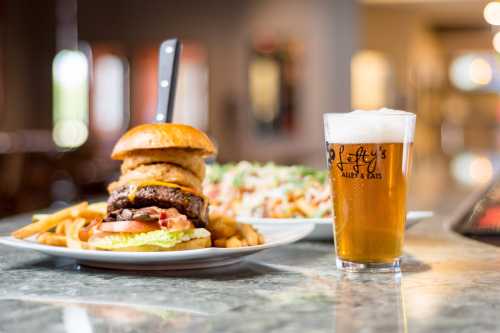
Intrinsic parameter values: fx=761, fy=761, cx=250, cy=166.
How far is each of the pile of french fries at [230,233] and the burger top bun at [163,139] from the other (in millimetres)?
131

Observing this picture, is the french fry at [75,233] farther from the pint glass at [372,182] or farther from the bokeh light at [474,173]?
the bokeh light at [474,173]

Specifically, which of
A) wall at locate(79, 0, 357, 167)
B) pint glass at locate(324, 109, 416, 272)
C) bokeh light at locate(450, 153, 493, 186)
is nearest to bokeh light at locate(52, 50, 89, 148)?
wall at locate(79, 0, 357, 167)

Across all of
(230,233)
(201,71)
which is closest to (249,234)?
(230,233)

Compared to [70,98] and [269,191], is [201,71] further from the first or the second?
[269,191]

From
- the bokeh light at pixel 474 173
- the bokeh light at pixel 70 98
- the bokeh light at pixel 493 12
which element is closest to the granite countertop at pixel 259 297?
the bokeh light at pixel 474 173

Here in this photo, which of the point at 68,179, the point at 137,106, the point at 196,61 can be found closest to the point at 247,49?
the point at 196,61

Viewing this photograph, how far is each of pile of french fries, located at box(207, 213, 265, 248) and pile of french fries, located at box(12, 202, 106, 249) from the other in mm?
186

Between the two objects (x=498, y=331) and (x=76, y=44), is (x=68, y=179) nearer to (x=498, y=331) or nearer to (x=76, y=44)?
(x=76, y=44)

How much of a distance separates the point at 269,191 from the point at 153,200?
1.83ft

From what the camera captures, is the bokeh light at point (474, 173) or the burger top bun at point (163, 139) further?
the bokeh light at point (474, 173)

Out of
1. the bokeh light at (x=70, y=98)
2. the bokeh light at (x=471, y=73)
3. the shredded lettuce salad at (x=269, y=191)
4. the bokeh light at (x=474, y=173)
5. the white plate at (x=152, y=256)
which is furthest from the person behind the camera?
the bokeh light at (x=471, y=73)

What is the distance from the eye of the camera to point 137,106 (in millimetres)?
9898

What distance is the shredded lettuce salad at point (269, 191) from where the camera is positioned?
1632mm

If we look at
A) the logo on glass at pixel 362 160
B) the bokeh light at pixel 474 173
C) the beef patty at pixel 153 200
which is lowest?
the bokeh light at pixel 474 173
